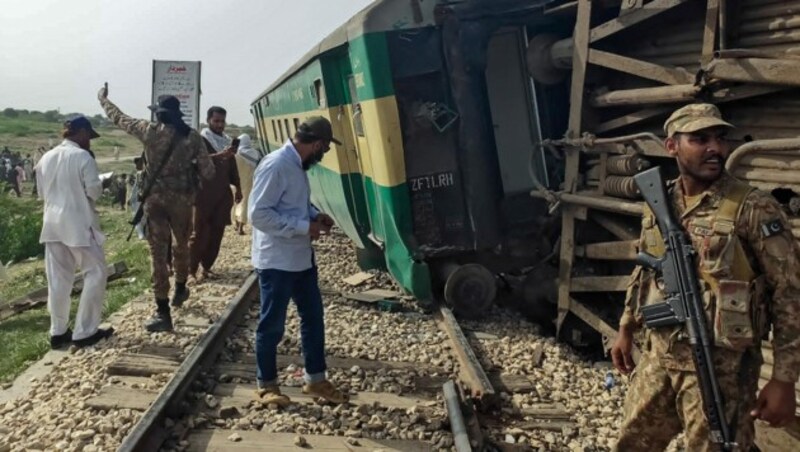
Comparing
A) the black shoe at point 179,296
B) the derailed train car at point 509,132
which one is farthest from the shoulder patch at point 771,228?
the black shoe at point 179,296

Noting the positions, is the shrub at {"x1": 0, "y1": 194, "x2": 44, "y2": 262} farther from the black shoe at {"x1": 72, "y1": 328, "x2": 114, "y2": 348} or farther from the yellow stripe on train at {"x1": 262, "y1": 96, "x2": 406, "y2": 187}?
the yellow stripe on train at {"x1": 262, "y1": 96, "x2": 406, "y2": 187}

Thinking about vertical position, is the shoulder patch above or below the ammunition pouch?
above

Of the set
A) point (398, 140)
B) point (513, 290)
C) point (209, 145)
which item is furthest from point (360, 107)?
point (209, 145)

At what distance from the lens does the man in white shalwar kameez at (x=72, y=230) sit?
6.16 meters

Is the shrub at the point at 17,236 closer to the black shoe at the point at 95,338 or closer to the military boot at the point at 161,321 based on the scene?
the black shoe at the point at 95,338

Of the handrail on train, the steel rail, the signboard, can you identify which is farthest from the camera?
the signboard

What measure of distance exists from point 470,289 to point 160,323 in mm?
2913

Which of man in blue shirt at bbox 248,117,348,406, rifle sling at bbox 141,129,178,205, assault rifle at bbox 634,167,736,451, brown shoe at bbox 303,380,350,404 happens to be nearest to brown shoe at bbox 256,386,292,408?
man in blue shirt at bbox 248,117,348,406

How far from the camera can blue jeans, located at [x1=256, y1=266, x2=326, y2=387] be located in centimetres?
456

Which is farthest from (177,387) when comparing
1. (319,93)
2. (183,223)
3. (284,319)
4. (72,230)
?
(319,93)

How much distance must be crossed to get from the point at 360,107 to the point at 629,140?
2.63 metres

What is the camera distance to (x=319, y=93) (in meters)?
8.05

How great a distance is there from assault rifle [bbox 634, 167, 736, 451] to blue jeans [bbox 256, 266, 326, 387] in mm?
2418

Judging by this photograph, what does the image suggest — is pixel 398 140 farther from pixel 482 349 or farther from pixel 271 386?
pixel 271 386
